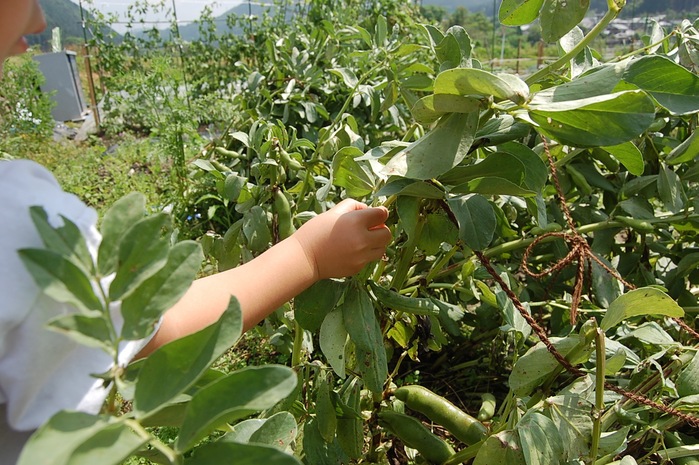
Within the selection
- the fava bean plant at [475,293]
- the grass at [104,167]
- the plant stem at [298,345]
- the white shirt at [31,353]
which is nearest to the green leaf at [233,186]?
the fava bean plant at [475,293]

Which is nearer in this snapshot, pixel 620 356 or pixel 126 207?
pixel 126 207

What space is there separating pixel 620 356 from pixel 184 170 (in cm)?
237

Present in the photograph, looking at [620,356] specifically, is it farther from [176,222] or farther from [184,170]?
[184,170]

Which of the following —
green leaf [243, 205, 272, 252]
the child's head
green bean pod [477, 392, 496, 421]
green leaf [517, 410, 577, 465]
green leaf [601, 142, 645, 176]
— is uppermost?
the child's head

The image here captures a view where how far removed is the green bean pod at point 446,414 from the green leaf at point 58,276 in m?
0.75

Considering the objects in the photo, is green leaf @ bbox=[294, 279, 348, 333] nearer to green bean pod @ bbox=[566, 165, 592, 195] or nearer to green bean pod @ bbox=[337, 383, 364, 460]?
green bean pod @ bbox=[337, 383, 364, 460]

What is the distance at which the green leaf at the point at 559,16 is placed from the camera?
2.32ft

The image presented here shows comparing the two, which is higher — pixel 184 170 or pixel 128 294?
pixel 128 294

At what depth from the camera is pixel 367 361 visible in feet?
2.72

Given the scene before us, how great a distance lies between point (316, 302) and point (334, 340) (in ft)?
0.22

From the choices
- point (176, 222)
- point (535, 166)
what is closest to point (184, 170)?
point (176, 222)

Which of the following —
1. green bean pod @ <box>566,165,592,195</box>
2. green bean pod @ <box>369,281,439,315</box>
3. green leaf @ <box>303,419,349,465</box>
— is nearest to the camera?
green bean pod @ <box>369,281,439,315</box>

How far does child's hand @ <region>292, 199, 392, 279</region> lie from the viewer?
0.83 m

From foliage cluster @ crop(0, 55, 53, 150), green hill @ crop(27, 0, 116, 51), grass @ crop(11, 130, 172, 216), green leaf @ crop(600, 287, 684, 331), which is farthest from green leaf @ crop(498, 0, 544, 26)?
green hill @ crop(27, 0, 116, 51)
